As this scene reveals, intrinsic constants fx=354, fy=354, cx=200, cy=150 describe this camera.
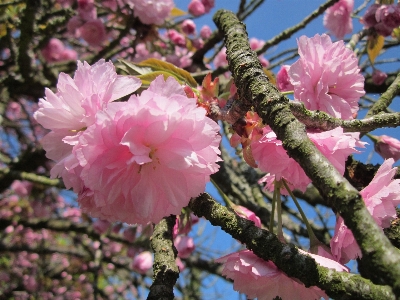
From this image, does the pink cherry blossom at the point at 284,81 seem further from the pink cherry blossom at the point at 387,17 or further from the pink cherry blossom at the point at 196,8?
the pink cherry blossom at the point at 196,8

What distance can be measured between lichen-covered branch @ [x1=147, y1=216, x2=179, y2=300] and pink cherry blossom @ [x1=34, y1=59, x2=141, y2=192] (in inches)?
10.4

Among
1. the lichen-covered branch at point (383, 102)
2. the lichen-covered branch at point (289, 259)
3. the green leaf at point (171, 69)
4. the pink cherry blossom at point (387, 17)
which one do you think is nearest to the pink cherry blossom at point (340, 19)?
the pink cherry blossom at point (387, 17)

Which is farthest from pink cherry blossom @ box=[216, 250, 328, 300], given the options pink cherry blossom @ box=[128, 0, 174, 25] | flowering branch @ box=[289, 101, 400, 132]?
pink cherry blossom @ box=[128, 0, 174, 25]

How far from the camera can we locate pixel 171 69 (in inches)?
37.8

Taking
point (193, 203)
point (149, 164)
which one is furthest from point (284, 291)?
point (149, 164)

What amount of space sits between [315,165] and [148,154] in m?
0.31

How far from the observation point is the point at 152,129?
2.08 feet

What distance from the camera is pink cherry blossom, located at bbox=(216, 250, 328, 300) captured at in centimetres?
71

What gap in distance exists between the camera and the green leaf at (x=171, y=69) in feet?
3.13

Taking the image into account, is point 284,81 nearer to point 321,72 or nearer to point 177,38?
point 321,72

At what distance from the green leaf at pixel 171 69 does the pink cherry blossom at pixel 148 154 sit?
0.28 meters

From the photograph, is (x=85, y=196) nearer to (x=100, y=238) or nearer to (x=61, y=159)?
(x=61, y=159)

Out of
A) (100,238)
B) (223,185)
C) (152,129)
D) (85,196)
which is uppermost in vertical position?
(223,185)

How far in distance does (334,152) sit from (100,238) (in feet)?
7.08
